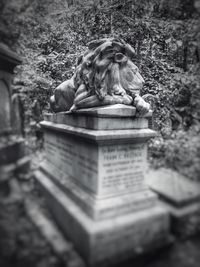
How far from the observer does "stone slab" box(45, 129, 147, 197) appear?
11.0 ft

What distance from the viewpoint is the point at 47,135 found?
17.0 ft

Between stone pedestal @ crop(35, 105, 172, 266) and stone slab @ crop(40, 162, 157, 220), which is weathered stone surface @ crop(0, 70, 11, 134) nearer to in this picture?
stone pedestal @ crop(35, 105, 172, 266)

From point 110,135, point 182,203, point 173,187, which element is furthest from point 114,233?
point 173,187

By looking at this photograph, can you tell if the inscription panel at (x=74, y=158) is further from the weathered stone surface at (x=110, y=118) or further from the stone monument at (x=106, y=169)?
the weathered stone surface at (x=110, y=118)

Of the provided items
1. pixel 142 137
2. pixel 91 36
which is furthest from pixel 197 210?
pixel 91 36

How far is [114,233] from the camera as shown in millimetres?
2908

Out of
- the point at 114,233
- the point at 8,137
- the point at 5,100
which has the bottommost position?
the point at 114,233

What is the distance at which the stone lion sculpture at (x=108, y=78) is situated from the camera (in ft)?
12.4

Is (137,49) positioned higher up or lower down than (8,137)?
higher up

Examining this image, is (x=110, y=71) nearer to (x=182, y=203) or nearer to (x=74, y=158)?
(x=74, y=158)

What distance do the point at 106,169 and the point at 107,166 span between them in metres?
0.05

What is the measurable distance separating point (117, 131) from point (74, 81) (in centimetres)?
177

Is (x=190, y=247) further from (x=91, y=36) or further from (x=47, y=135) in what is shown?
(x=91, y=36)

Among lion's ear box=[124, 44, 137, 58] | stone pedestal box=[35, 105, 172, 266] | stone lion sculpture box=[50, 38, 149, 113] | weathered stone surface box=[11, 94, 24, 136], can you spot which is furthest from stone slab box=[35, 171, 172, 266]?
lion's ear box=[124, 44, 137, 58]
